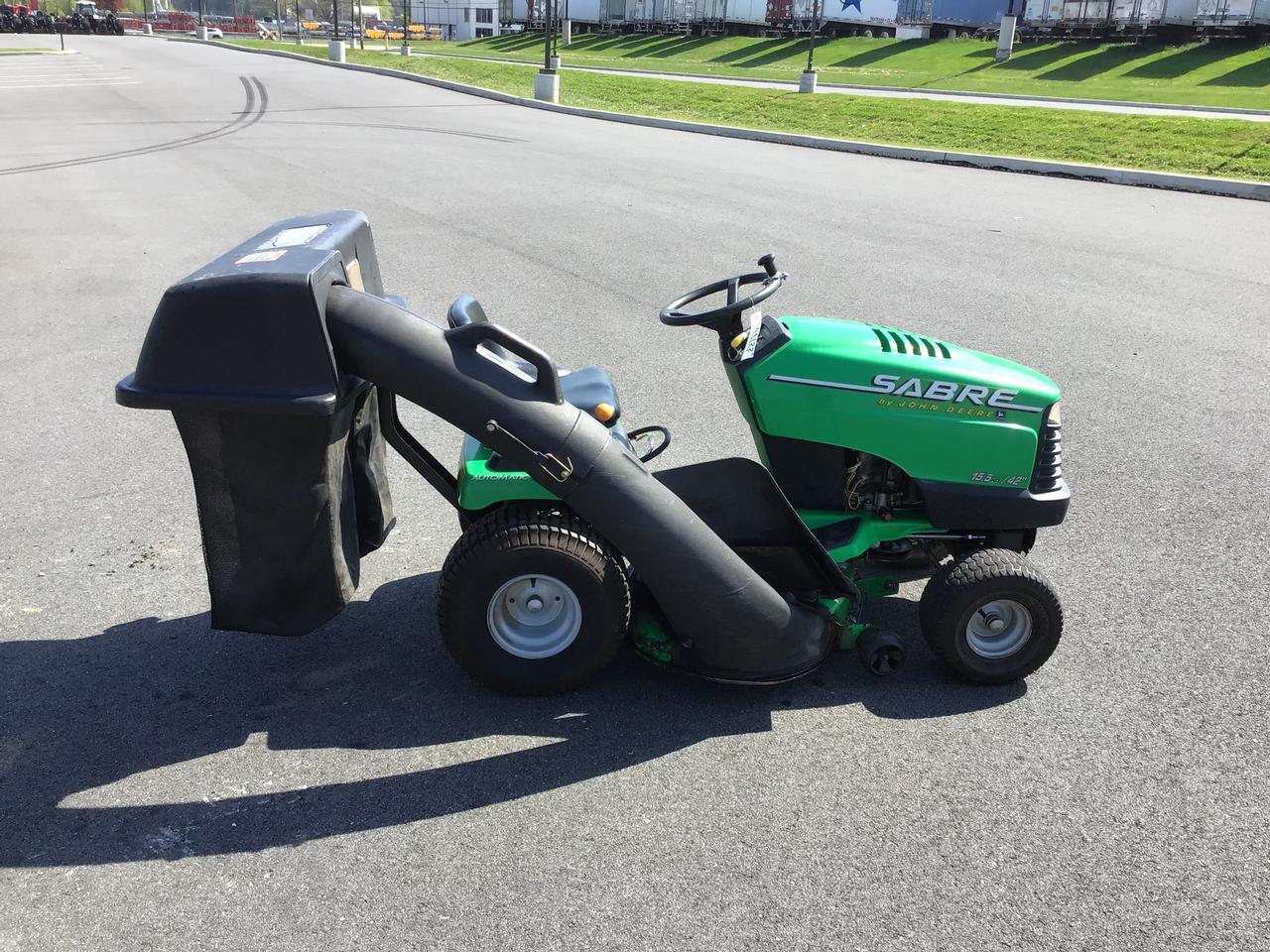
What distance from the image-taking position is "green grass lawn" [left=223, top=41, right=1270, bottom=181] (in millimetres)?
16188

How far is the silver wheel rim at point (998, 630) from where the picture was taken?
11.6ft

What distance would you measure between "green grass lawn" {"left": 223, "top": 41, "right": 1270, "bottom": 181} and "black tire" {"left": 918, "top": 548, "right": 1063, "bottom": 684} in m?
14.2

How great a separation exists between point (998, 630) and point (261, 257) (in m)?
2.66

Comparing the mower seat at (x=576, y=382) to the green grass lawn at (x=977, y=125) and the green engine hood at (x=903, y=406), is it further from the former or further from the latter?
the green grass lawn at (x=977, y=125)

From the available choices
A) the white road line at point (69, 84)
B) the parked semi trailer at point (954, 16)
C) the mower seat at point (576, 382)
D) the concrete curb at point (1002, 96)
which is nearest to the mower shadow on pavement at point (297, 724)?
the mower seat at point (576, 382)

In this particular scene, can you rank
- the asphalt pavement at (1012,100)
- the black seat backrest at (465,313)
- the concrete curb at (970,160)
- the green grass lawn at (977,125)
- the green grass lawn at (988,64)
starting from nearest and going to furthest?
the black seat backrest at (465,313) < the concrete curb at (970,160) < the green grass lawn at (977,125) < the asphalt pavement at (1012,100) < the green grass lawn at (988,64)

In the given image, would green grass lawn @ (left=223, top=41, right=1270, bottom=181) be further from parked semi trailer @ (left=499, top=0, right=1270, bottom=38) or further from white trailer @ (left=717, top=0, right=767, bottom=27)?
white trailer @ (left=717, top=0, right=767, bottom=27)

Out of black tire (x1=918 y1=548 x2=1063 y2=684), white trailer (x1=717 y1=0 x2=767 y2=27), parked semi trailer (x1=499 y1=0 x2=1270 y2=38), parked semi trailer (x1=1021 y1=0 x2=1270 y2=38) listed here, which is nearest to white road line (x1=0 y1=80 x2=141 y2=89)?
parked semi trailer (x1=499 y1=0 x2=1270 y2=38)

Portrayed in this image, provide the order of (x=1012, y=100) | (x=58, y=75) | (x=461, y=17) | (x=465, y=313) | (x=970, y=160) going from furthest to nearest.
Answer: (x=461, y=17), (x=58, y=75), (x=1012, y=100), (x=970, y=160), (x=465, y=313)

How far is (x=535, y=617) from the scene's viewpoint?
3.42 m

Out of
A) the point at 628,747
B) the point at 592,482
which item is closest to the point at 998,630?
the point at 628,747

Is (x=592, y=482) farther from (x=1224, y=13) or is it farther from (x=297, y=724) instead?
(x=1224, y=13)

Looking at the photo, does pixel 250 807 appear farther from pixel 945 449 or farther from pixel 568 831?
pixel 945 449

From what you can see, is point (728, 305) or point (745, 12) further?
point (745, 12)
